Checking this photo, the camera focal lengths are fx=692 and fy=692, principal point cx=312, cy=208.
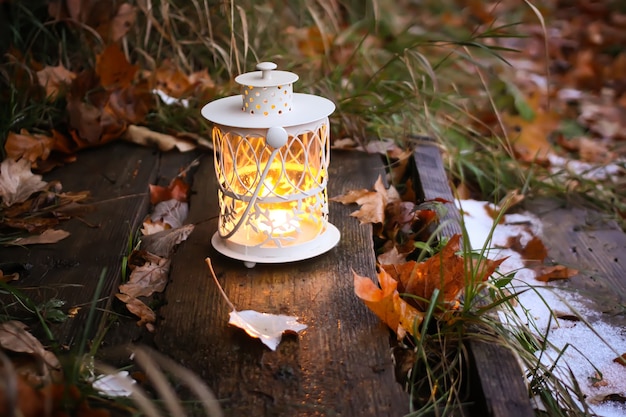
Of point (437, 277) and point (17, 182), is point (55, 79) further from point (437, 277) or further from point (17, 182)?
point (437, 277)

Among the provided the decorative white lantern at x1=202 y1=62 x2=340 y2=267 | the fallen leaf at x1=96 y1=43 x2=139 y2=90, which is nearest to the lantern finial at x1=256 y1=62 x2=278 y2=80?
the decorative white lantern at x1=202 y1=62 x2=340 y2=267

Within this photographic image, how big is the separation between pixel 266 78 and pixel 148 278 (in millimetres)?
526

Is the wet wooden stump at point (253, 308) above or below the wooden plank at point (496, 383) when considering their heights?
below

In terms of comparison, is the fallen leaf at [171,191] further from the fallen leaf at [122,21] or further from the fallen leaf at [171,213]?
the fallen leaf at [122,21]

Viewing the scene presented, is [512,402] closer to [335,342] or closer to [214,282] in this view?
[335,342]

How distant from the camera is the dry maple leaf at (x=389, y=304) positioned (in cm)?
135

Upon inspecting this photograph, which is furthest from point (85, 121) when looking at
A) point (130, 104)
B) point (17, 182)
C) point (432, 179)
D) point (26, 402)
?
point (26, 402)

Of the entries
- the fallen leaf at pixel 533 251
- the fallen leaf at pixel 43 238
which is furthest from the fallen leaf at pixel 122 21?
the fallen leaf at pixel 533 251

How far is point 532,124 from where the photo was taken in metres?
3.43

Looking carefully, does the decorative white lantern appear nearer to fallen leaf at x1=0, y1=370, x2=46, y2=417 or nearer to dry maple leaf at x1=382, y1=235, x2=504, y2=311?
dry maple leaf at x1=382, y1=235, x2=504, y2=311

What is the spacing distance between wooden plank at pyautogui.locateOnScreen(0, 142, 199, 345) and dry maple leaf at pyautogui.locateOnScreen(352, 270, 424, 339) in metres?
0.54

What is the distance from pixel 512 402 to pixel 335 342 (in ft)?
1.13

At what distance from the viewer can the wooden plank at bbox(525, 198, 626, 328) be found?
1.82m

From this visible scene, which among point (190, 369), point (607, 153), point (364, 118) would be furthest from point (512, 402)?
point (607, 153)
